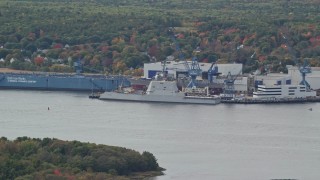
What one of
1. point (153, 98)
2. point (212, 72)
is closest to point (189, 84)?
point (212, 72)

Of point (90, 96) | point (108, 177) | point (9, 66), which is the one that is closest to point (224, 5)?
point (9, 66)

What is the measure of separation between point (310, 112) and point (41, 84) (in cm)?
669

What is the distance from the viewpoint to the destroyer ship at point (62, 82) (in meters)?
37.3

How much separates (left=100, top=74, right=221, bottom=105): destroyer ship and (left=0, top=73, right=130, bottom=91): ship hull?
1.45m

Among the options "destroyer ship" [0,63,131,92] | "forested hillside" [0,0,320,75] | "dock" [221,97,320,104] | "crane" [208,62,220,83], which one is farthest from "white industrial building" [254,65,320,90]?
"destroyer ship" [0,63,131,92]

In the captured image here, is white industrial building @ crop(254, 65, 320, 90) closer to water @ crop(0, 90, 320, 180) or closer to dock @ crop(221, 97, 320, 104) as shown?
dock @ crop(221, 97, 320, 104)

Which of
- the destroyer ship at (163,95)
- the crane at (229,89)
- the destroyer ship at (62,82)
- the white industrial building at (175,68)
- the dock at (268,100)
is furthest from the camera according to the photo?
the white industrial building at (175,68)

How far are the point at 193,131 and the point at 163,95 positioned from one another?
640 cm

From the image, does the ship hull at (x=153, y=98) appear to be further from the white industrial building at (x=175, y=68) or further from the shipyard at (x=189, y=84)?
the white industrial building at (x=175, y=68)

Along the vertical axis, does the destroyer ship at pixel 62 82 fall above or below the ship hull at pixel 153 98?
above

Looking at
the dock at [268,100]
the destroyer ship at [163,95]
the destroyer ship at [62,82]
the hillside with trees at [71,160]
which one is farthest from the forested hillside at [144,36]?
the hillside with trees at [71,160]

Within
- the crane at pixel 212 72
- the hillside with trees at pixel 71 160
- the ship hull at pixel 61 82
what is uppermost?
the crane at pixel 212 72

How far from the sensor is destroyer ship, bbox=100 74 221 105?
1389 inches

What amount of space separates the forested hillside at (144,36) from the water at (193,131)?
5.27m
